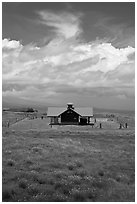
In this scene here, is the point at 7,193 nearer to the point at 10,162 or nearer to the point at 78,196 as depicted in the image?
the point at 78,196

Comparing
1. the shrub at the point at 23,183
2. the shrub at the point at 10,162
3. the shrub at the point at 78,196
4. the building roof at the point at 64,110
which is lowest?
the shrub at the point at 78,196

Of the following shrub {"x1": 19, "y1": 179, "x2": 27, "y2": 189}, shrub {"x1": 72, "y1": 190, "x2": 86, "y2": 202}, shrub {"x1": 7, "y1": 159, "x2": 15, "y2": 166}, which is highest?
shrub {"x1": 7, "y1": 159, "x2": 15, "y2": 166}

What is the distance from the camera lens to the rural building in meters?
42.0

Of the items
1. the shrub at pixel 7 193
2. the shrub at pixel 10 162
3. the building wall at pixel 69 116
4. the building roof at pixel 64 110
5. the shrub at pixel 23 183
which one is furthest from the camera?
the building wall at pixel 69 116

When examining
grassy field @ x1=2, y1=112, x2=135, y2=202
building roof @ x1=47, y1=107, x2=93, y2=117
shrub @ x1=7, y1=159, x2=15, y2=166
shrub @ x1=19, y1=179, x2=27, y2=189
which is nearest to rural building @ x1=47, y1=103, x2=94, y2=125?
building roof @ x1=47, y1=107, x2=93, y2=117

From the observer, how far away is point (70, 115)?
142ft

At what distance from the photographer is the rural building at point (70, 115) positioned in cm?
4197

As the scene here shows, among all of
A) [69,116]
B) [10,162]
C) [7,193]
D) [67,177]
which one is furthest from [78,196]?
[69,116]

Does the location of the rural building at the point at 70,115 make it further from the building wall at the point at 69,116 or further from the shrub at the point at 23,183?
the shrub at the point at 23,183

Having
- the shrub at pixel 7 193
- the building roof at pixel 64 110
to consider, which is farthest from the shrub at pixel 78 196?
the building roof at pixel 64 110

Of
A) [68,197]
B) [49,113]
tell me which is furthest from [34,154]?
[49,113]

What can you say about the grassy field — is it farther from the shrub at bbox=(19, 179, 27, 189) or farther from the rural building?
the rural building

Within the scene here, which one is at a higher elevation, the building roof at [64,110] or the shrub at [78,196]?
the building roof at [64,110]

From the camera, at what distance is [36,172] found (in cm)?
856
